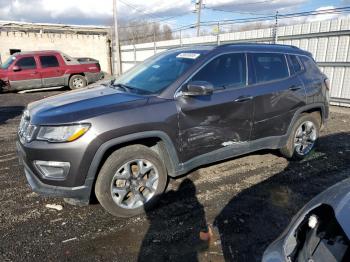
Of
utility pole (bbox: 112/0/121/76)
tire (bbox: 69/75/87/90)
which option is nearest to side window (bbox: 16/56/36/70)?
tire (bbox: 69/75/87/90)

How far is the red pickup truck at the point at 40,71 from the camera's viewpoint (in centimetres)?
1341

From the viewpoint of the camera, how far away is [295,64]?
4711 millimetres

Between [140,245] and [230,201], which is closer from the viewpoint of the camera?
[140,245]

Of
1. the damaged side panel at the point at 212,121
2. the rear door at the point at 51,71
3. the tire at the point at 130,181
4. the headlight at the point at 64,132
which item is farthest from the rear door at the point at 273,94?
the rear door at the point at 51,71

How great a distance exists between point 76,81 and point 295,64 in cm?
1243

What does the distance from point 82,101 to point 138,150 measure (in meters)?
0.83

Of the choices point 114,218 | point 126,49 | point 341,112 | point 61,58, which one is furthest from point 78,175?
point 126,49

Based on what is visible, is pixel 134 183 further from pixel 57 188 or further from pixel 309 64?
pixel 309 64

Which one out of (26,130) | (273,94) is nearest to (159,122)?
(26,130)

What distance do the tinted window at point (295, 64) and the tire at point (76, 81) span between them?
12.2 metres

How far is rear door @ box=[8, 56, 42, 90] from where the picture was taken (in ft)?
43.9

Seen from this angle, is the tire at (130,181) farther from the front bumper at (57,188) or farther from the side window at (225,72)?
the side window at (225,72)

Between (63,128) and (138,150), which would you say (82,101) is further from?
(138,150)

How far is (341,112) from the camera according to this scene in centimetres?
920
